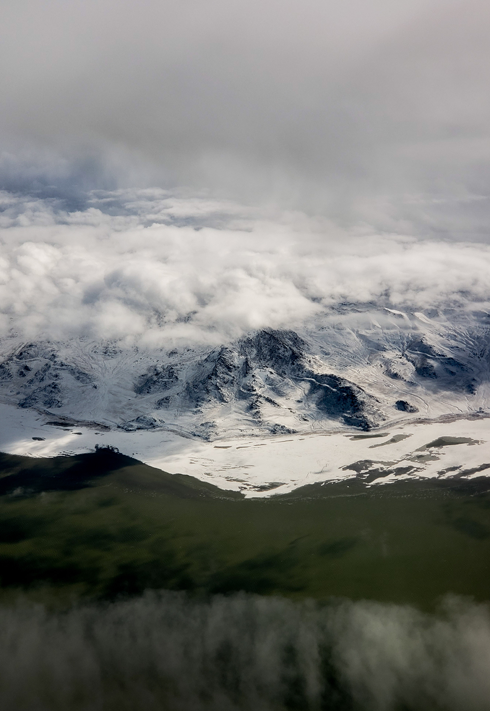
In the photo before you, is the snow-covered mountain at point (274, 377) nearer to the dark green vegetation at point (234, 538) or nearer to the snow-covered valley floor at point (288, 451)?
the snow-covered valley floor at point (288, 451)

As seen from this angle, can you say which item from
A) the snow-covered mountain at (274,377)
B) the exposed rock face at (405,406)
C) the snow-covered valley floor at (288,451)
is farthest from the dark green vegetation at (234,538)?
the exposed rock face at (405,406)

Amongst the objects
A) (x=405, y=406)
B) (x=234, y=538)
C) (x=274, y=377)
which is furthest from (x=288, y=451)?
(x=405, y=406)

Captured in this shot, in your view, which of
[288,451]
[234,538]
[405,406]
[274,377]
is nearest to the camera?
[234,538]

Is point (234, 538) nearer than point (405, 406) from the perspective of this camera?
Yes

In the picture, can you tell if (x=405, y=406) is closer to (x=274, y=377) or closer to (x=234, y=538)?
(x=274, y=377)

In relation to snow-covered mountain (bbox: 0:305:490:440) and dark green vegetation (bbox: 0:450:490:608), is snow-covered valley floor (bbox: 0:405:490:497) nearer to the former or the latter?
dark green vegetation (bbox: 0:450:490:608)

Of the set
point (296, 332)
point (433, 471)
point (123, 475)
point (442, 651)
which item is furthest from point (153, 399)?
point (442, 651)

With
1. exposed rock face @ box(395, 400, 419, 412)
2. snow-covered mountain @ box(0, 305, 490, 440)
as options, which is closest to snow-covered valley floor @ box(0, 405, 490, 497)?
snow-covered mountain @ box(0, 305, 490, 440)
